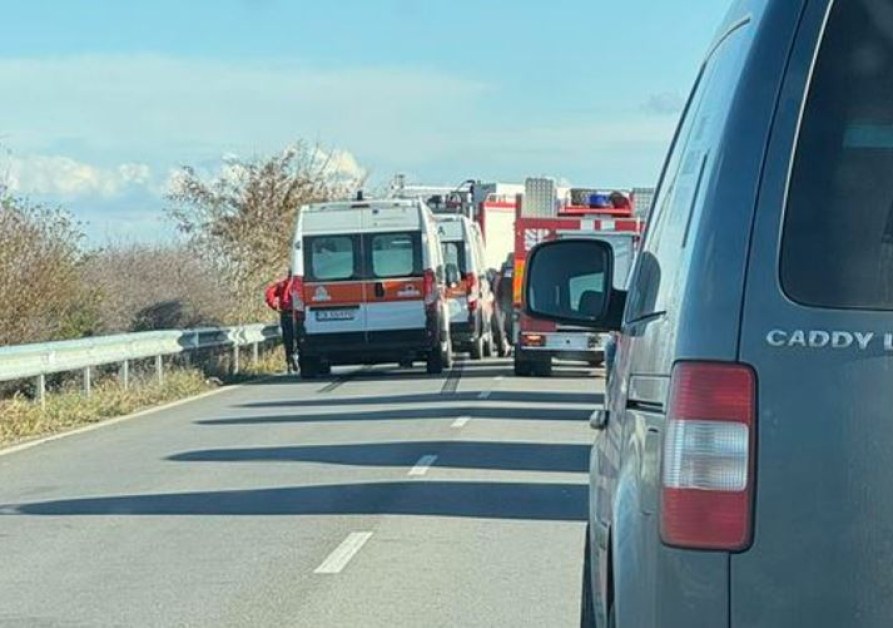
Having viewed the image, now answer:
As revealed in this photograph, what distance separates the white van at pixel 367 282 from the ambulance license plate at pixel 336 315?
17 millimetres

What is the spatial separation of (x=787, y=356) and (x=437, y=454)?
1175 centimetres

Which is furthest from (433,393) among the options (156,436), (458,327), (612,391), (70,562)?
(612,391)

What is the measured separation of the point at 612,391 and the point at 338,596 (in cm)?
396

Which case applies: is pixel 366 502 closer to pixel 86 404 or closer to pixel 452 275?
pixel 86 404

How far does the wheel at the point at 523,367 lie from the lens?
26781 millimetres

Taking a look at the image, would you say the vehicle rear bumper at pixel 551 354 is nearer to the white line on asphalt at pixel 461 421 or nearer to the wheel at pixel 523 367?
the wheel at pixel 523 367

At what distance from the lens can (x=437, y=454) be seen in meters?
14.7

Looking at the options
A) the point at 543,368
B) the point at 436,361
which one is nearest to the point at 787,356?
the point at 543,368

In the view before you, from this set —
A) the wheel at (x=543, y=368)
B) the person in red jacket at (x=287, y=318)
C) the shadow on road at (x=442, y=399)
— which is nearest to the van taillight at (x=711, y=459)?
the shadow on road at (x=442, y=399)

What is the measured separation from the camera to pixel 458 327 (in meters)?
32.3

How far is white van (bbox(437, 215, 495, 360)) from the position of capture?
106ft

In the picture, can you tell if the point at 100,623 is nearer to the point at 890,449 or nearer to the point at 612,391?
Result: the point at 612,391

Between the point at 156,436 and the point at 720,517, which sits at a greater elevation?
the point at 720,517

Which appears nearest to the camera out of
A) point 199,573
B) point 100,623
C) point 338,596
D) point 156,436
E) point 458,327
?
point 100,623
